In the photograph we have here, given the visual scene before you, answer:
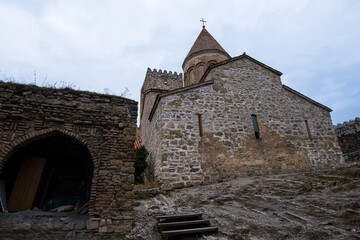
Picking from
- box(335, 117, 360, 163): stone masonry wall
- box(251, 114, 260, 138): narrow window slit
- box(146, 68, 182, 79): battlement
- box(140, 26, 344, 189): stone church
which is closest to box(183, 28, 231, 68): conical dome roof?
box(146, 68, 182, 79): battlement

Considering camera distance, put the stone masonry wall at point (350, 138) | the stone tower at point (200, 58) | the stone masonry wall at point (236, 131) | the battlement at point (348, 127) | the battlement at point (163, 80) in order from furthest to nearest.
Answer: the battlement at point (163, 80), the stone tower at point (200, 58), the battlement at point (348, 127), the stone masonry wall at point (350, 138), the stone masonry wall at point (236, 131)

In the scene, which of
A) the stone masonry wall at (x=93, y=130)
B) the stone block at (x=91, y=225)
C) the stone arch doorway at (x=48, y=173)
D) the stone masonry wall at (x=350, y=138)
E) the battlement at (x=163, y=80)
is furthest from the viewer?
the battlement at (x=163, y=80)

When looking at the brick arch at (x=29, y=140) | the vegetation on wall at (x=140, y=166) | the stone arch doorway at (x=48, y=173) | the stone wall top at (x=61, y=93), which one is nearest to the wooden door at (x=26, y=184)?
the stone arch doorway at (x=48, y=173)

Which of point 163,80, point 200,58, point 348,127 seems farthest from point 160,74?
point 348,127

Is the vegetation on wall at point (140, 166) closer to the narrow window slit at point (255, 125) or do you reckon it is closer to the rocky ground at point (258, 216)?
the rocky ground at point (258, 216)

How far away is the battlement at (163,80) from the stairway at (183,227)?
1623 centimetres

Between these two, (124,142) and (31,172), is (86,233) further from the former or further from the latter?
(31,172)

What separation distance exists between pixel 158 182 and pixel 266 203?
437cm

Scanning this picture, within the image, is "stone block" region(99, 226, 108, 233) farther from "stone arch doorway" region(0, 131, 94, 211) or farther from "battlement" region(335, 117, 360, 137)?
"battlement" region(335, 117, 360, 137)

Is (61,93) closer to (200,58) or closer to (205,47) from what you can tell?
(200,58)

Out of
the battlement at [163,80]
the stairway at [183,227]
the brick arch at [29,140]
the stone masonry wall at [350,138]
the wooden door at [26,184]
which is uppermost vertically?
the battlement at [163,80]

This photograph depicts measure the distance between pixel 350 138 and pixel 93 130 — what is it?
16.5 metres

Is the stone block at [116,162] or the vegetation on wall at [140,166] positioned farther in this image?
the vegetation on wall at [140,166]

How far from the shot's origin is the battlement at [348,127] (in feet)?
47.8
